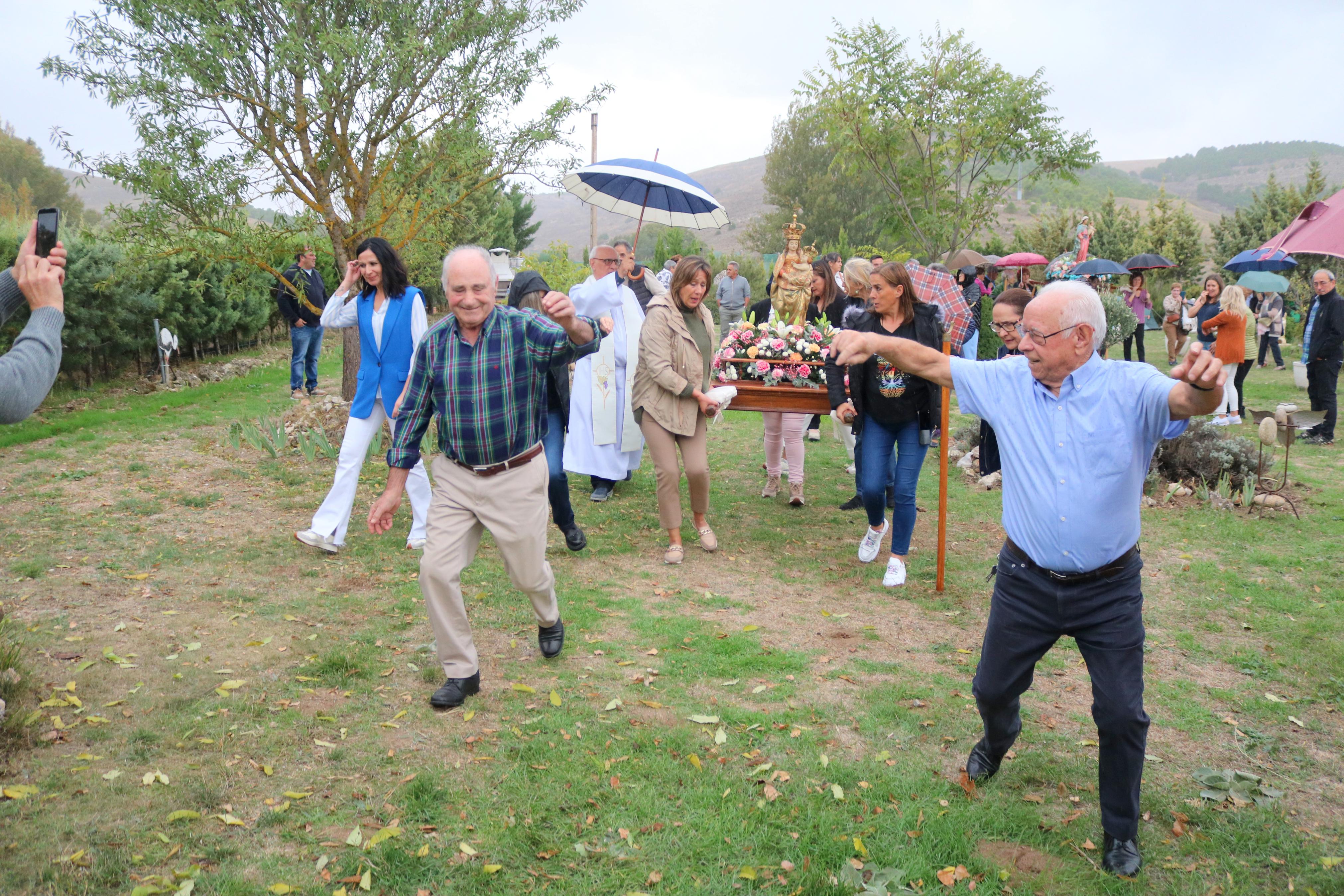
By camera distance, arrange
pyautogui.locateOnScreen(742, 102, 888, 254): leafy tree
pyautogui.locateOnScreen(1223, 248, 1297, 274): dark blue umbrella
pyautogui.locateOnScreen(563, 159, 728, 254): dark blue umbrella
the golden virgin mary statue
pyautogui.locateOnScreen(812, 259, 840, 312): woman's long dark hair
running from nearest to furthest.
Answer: pyautogui.locateOnScreen(563, 159, 728, 254): dark blue umbrella, pyautogui.locateOnScreen(812, 259, 840, 312): woman's long dark hair, the golden virgin mary statue, pyautogui.locateOnScreen(1223, 248, 1297, 274): dark blue umbrella, pyautogui.locateOnScreen(742, 102, 888, 254): leafy tree

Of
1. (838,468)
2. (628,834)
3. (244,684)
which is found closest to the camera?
(628,834)

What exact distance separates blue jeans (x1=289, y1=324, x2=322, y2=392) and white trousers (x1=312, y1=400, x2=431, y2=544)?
7908 millimetres

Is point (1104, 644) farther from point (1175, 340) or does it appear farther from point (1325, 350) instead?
point (1175, 340)

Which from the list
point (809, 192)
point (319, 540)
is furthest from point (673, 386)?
point (809, 192)

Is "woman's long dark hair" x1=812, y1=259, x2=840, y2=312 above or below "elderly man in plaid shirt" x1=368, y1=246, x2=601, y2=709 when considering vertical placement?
above

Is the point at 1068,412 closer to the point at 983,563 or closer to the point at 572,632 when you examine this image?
the point at 572,632

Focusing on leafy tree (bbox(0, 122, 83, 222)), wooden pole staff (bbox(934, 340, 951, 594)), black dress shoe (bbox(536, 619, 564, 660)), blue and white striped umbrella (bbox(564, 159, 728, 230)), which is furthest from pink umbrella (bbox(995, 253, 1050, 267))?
leafy tree (bbox(0, 122, 83, 222))

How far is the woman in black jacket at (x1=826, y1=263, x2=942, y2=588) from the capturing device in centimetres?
612

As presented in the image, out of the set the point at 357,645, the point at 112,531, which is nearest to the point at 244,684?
the point at 357,645

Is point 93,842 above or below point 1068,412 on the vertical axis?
below

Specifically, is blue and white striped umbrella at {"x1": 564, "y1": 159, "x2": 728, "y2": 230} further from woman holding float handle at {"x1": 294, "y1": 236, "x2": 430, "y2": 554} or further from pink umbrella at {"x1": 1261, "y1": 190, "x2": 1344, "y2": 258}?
pink umbrella at {"x1": 1261, "y1": 190, "x2": 1344, "y2": 258}

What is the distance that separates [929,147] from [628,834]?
26.4 m

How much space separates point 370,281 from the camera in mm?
6168

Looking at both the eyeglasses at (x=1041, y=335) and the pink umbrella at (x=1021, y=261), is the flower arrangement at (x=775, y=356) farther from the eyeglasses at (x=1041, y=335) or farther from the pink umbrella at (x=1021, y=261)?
the pink umbrella at (x=1021, y=261)
